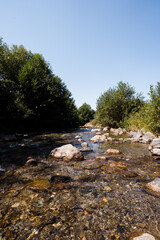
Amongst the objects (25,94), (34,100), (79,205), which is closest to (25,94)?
(25,94)

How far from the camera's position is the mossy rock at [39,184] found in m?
→ 3.12

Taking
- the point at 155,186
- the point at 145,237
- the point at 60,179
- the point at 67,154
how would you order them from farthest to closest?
the point at 67,154, the point at 60,179, the point at 155,186, the point at 145,237

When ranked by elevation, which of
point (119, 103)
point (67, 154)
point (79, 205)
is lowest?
point (79, 205)

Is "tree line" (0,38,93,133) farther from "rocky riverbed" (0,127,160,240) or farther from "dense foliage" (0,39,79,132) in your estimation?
"rocky riverbed" (0,127,160,240)

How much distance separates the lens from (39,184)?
328cm

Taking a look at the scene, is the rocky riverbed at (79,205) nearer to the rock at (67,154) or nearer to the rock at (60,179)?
the rock at (60,179)

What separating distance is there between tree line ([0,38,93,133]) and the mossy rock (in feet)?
49.5

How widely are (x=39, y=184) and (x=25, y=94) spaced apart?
70.4ft

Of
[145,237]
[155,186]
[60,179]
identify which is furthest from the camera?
[60,179]

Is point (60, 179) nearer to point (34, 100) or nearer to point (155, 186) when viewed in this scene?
point (155, 186)

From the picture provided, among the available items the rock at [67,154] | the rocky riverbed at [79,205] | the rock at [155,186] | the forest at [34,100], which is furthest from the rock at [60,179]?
the forest at [34,100]

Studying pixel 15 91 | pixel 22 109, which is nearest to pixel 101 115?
pixel 22 109

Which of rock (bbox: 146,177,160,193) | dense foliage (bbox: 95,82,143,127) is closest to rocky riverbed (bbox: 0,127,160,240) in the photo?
rock (bbox: 146,177,160,193)

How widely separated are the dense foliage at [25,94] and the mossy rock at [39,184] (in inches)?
607
